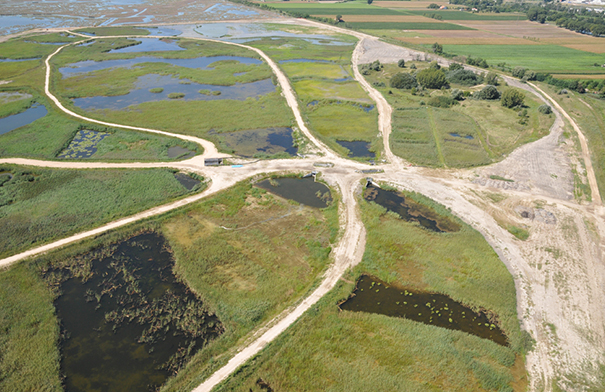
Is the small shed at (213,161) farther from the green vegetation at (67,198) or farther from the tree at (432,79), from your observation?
the tree at (432,79)

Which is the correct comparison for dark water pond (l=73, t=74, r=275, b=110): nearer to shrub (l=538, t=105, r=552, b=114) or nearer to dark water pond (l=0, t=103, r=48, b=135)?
dark water pond (l=0, t=103, r=48, b=135)

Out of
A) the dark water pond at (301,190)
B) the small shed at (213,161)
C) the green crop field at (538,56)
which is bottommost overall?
the dark water pond at (301,190)

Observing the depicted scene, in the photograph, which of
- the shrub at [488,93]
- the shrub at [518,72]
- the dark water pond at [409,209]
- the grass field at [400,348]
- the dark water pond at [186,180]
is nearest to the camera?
the grass field at [400,348]

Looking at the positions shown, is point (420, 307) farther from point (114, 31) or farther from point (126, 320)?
point (114, 31)

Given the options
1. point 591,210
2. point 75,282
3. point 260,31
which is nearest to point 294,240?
point 75,282

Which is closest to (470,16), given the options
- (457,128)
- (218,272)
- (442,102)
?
(442,102)

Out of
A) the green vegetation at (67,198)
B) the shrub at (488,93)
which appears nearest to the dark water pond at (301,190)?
the green vegetation at (67,198)
